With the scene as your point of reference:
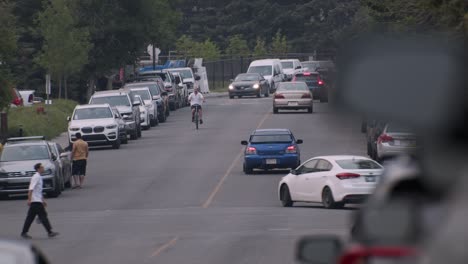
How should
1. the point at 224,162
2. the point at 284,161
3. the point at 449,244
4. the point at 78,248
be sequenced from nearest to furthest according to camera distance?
the point at 449,244 → the point at 78,248 → the point at 284,161 → the point at 224,162

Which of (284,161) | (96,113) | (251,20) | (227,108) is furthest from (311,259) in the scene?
(251,20)

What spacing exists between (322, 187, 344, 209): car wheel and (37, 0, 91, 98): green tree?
100.0ft

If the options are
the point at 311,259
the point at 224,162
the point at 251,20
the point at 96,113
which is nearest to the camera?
the point at 311,259

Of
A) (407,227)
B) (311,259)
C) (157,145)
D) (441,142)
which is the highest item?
(441,142)

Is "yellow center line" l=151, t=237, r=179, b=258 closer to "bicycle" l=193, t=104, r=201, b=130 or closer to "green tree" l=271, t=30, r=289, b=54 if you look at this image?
"bicycle" l=193, t=104, r=201, b=130

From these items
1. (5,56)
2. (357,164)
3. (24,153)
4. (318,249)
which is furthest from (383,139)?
(318,249)

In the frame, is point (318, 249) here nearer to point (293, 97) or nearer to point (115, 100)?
point (115, 100)

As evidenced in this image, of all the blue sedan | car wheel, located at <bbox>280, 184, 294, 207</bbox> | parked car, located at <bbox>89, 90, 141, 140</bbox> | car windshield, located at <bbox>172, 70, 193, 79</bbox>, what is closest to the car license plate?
car wheel, located at <bbox>280, 184, 294, 207</bbox>

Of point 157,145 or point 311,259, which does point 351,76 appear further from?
point 157,145

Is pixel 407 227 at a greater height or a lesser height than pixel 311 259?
greater

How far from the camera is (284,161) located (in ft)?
119

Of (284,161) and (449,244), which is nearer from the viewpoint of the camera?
(449,244)

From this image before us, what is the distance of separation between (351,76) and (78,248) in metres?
18.3

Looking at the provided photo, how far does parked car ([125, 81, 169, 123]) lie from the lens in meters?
56.7
